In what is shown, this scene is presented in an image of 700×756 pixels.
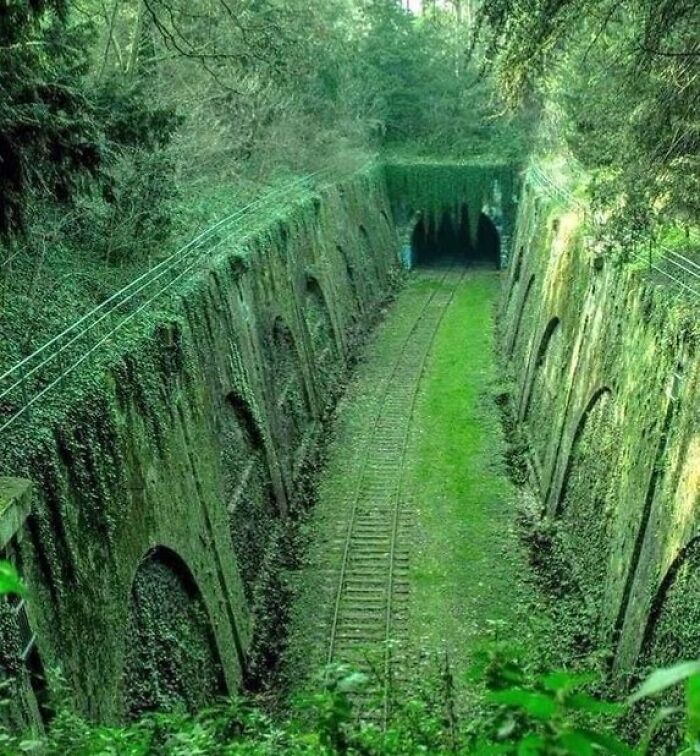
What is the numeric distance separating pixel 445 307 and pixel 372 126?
1140 centimetres

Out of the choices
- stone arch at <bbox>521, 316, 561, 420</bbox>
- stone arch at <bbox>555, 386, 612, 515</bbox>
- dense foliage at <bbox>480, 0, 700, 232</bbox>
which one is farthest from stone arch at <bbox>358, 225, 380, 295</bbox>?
dense foliage at <bbox>480, 0, 700, 232</bbox>

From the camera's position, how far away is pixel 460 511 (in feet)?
65.5

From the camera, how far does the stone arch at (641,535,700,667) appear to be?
35.2 ft

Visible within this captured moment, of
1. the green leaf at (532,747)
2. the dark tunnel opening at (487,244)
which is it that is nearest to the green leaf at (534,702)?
the green leaf at (532,747)

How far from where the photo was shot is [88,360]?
1175 centimetres

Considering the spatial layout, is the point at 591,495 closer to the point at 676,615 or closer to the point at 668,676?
the point at 676,615

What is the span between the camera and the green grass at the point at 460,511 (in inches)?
637

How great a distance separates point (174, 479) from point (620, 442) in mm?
7031

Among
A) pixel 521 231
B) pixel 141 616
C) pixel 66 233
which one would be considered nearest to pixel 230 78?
pixel 66 233

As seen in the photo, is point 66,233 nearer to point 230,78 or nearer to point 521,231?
point 230,78

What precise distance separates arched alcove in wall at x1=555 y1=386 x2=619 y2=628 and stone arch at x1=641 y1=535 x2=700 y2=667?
9.84ft

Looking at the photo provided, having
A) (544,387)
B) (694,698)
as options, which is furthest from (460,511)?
(694,698)

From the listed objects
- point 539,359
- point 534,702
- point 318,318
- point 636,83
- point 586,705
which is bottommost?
point 318,318

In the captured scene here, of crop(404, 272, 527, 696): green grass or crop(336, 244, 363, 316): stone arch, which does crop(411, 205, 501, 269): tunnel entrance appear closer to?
crop(336, 244, 363, 316): stone arch
